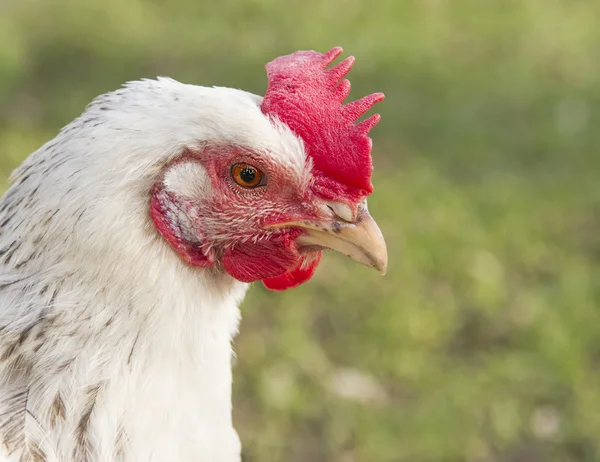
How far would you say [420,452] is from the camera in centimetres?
331

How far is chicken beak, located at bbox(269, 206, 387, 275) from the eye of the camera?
1891 mm

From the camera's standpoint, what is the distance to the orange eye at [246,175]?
1847 millimetres

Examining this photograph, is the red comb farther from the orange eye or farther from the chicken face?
the orange eye

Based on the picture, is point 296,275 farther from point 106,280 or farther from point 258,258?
point 106,280

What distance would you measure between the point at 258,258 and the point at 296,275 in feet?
0.63

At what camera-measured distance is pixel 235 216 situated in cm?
188

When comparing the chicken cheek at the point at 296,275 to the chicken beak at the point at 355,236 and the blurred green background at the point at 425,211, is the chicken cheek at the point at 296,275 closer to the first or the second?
the chicken beak at the point at 355,236

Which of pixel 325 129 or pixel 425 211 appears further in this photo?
pixel 425 211

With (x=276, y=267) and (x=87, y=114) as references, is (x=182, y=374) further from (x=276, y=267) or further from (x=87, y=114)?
(x=87, y=114)

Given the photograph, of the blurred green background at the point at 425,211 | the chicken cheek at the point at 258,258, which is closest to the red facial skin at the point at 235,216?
the chicken cheek at the point at 258,258

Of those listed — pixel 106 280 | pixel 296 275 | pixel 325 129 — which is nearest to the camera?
pixel 106 280

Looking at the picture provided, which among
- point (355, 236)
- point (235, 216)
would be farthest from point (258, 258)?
point (355, 236)

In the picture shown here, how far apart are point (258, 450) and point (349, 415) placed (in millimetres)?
399

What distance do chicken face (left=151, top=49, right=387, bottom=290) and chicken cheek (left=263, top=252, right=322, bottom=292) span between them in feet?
0.33
